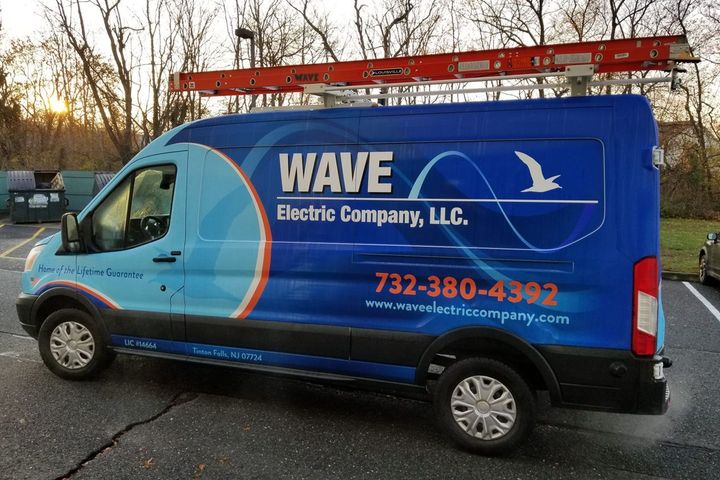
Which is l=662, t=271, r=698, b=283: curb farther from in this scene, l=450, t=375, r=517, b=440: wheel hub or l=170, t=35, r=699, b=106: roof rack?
l=450, t=375, r=517, b=440: wheel hub

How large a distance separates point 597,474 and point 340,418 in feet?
5.94

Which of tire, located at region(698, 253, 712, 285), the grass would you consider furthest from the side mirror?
the grass

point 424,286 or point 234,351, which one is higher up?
point 424,286

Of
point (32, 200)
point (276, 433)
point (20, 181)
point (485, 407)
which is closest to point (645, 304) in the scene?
point (485, 407)

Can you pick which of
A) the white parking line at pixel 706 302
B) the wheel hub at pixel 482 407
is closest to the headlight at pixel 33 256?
the wheel hub at pixel 482 407

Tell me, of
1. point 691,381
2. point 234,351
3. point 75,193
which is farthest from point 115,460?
point 75,193

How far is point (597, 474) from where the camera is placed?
3.43 meters

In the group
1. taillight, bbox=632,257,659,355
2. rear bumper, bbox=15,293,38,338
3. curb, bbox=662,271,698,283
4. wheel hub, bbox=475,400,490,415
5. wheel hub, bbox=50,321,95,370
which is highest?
taillight, bbox=632,257,659,355

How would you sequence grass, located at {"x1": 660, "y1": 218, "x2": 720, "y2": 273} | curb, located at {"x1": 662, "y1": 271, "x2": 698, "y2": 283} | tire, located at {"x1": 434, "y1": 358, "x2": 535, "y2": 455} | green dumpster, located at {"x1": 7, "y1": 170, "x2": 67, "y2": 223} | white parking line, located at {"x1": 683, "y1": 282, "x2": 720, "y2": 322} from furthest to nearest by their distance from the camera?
1. green dumpster, located at {"x1": 7, "y1": 170, "x2": 67, "y2": 223}
2. grass, located at {"x1": 660, "y1": 218, "x2": 720, "y2": 273}
3. curb, located at {"x1": 662, "y1": 271, "x2": 698, "y2": 283}
4. white parking line, located at {"x1": 683, "y1": 282, "x2": 720, "y2": 322}
5. tire, located at {"x1": 434, "y1": 358, "x2": 535, "y2": 455}

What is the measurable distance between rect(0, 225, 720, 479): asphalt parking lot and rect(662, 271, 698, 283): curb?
6.76 m

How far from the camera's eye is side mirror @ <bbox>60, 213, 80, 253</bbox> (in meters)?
4.71

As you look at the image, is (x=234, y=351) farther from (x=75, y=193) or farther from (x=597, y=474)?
(x=75, y=193)

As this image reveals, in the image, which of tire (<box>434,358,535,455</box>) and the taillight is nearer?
the taillight

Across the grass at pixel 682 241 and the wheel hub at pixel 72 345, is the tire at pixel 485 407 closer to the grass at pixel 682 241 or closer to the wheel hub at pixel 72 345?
the wheel hub at pixel 72 345
